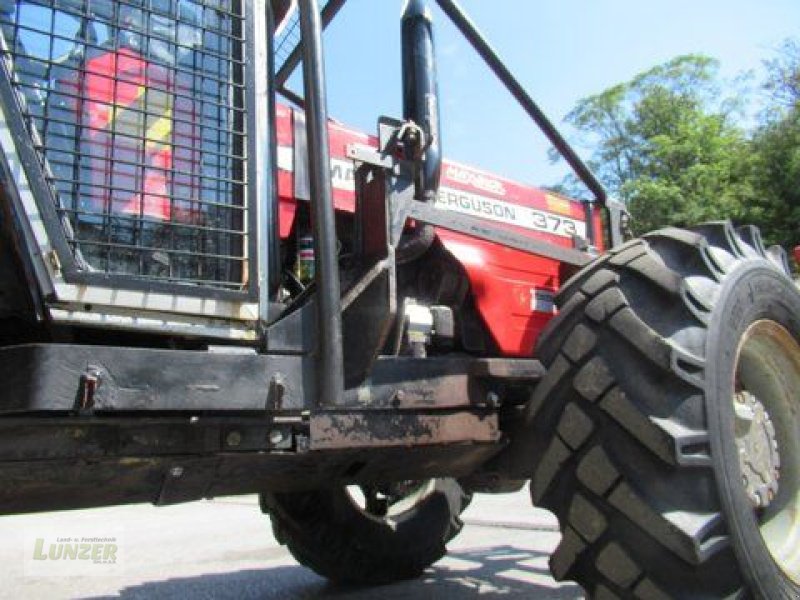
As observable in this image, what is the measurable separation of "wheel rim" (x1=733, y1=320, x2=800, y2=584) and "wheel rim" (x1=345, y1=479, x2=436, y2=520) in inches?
71.1

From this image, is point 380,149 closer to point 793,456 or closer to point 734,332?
point 734,332

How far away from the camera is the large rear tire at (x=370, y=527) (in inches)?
167

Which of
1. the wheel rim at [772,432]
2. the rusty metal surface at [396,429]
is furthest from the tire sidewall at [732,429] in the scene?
the rusty metal surface at [396,429]

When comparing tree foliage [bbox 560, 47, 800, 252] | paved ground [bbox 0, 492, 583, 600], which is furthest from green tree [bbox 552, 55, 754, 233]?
paved ground [bbox 0, 492, 583, 600]

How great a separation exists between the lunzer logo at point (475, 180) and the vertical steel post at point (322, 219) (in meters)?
1.48

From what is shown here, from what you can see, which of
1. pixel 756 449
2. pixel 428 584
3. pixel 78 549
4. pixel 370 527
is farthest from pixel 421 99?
pixel 78 549

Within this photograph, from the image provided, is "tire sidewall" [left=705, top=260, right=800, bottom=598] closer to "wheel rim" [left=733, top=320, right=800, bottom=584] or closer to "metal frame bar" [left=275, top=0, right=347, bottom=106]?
"wheel rim" [left=733, top=320, right=800, bottom=584]

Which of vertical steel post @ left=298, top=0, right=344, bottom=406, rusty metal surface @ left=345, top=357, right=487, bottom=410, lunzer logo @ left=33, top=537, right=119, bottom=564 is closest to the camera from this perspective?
vertical steel post @ left=298, top=0, right=344, bottom=406

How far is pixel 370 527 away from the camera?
4.37 m

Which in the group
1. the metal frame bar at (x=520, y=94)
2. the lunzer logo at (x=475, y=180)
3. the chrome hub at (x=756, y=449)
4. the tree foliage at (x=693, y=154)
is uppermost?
the tree foliage at (x=693, y=154)

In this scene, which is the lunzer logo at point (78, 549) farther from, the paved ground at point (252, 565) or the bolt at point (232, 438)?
the bolt at point (232, 438)

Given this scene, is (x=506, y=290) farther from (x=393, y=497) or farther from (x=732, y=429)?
(x=393, y=497)

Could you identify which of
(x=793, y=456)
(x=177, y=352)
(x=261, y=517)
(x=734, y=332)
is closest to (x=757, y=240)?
(x=734, y=332)

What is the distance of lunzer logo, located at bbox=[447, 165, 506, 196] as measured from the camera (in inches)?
153
